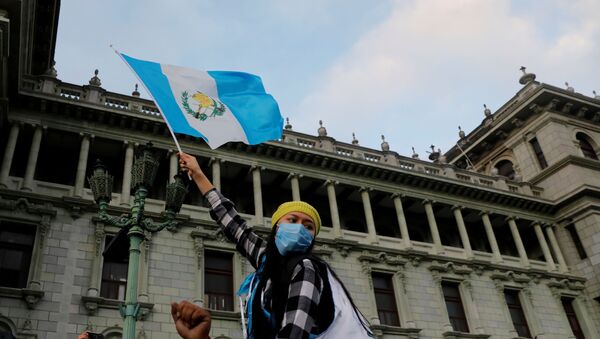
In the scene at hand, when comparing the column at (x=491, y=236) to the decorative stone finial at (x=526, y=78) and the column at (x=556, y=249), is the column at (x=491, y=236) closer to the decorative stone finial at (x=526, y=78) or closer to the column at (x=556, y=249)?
the column at (x=556, y=249)

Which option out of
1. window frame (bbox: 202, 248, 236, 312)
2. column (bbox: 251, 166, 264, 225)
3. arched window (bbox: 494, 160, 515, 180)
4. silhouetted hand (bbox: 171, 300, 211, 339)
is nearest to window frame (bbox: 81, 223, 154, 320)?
window frame (bbox: 202, 248, 236, 312)

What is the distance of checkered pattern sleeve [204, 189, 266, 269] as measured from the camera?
3998mm

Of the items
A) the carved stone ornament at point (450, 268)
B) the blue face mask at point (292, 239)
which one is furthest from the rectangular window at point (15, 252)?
the blue face mask at point (292, 239)

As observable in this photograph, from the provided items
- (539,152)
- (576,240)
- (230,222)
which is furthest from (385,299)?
(230,222)

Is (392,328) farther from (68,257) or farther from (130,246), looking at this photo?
(130,246)

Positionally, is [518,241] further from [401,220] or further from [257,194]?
[257,194]

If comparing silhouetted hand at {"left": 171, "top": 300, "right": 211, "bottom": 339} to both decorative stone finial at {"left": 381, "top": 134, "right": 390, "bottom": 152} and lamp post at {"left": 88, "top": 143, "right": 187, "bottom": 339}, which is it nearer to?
lamp post at {"left": 88, "top": 143, "right": 187, "bottom": 339}

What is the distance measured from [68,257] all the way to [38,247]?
0.97 m

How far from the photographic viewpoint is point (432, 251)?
26.3 m

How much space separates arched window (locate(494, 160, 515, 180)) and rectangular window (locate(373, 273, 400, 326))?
1476 centimetres

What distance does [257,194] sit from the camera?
927 inches

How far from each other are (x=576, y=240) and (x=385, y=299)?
1285 centimetres

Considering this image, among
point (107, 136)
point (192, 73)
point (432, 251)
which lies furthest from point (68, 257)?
point (432, 251)

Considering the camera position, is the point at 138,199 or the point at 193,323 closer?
the point at 193,323
